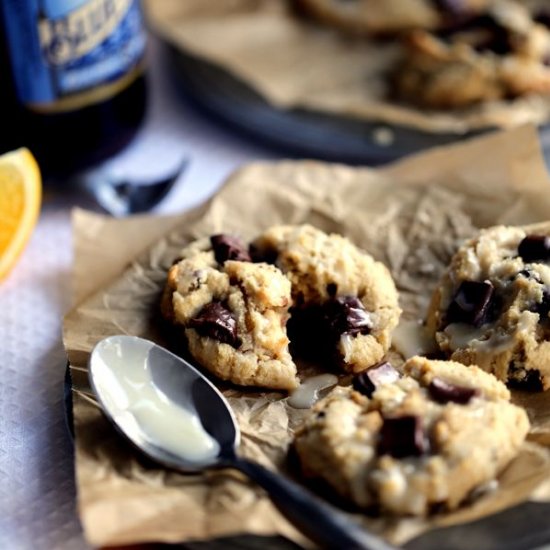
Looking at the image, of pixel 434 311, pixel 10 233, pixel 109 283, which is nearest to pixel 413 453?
pixel 434 311

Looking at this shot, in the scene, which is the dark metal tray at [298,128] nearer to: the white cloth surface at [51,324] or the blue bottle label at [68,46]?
the white cloth surface at [51,324]

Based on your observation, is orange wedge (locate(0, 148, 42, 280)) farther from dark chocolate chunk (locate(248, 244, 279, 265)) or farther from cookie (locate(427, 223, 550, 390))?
cookie (locate(427, 223, 550, 390))

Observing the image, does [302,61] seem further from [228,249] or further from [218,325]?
[218,325]

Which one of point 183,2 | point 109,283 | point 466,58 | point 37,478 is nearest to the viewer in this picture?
point 37,478

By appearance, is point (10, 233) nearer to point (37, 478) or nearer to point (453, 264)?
point (37, 478)

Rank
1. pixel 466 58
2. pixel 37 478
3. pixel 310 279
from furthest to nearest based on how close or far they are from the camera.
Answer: pixel 466 58, pixel 310 279, pixel 37 478
